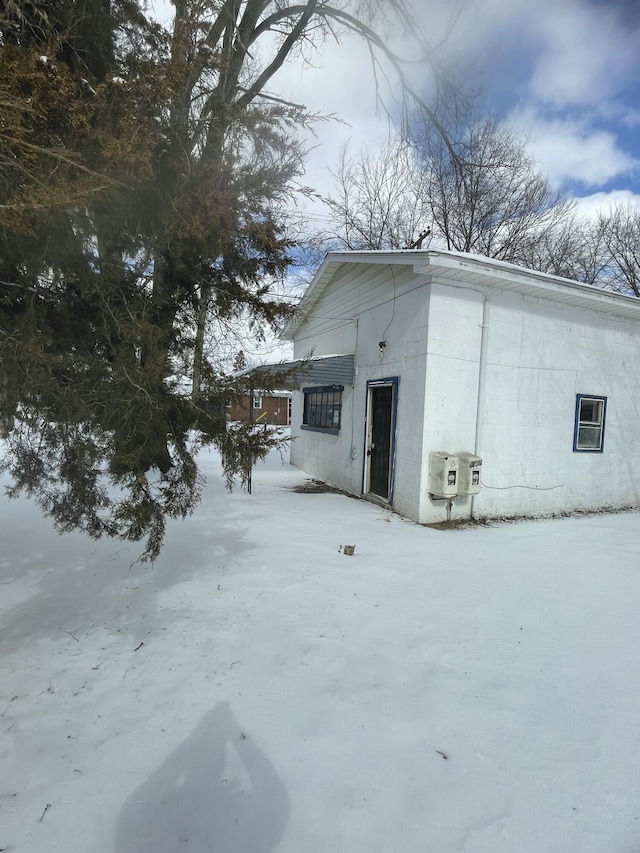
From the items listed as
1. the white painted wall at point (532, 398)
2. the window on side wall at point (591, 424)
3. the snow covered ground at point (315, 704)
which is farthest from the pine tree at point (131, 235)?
the window on side wall at point (591, 424)

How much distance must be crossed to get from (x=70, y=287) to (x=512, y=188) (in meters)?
19.8

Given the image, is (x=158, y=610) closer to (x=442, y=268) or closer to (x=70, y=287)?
(x=70, y=287)

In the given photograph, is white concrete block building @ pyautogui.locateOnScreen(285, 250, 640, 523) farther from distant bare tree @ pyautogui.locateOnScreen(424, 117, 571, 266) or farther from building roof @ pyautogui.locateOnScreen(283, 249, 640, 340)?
distant bare tree @ pyautogui.locateOnScreen(424, 117, 571, 266)

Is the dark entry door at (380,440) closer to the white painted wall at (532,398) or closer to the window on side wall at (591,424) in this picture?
the white painted wall at (532,398)

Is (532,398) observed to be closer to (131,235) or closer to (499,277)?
(499,277)

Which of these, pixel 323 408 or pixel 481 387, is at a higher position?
pixel 481 387

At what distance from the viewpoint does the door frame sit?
24.1ft

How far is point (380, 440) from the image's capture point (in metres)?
8.09

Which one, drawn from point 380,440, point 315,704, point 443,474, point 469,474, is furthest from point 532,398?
point 315,704

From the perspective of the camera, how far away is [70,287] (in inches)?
122

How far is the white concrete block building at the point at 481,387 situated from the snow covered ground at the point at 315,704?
229 cm

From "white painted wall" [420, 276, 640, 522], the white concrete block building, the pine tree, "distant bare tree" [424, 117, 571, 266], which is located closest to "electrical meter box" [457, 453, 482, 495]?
the white concrete block building

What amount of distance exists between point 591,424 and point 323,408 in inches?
212

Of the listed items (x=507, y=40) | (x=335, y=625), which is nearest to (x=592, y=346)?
(x=507, y=40)
